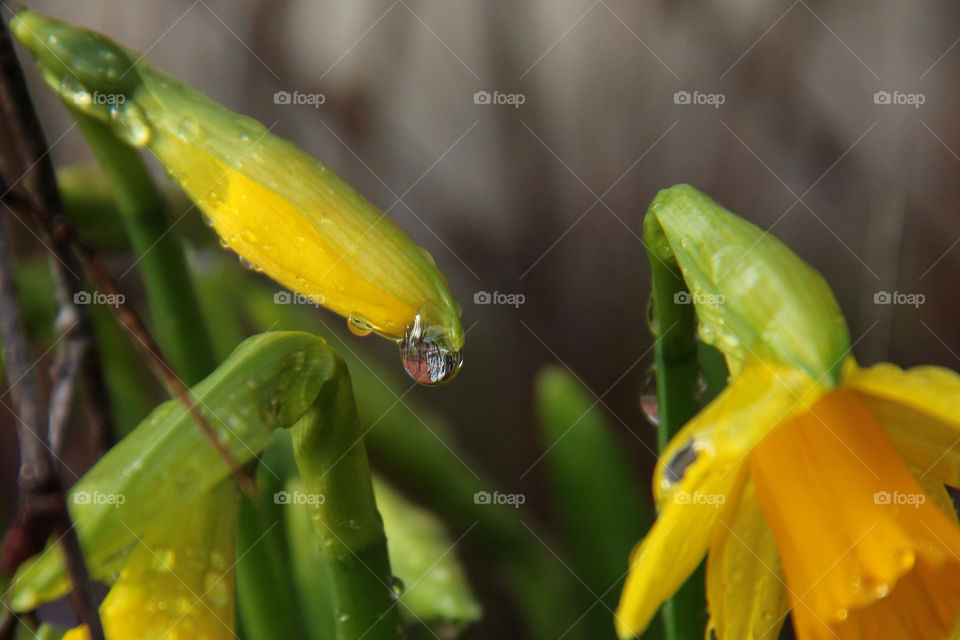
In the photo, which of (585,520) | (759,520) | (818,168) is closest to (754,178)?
(818,168)

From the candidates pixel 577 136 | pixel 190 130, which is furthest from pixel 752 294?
pixel 577 136

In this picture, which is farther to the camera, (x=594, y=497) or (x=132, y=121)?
(x=594, y=497)

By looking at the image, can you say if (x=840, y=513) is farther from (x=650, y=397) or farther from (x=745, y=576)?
(x=650, y=397)

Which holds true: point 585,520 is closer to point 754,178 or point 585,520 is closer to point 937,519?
point 937,519

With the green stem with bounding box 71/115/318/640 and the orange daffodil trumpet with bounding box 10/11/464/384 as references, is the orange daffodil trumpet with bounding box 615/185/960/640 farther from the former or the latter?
the green stem with bounding box 71/115/318/640

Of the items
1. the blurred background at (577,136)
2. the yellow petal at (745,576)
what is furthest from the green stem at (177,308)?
the blurred background at (577,136)

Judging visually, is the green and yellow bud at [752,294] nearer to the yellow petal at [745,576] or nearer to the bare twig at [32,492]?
the yellow petal at [745,576]
